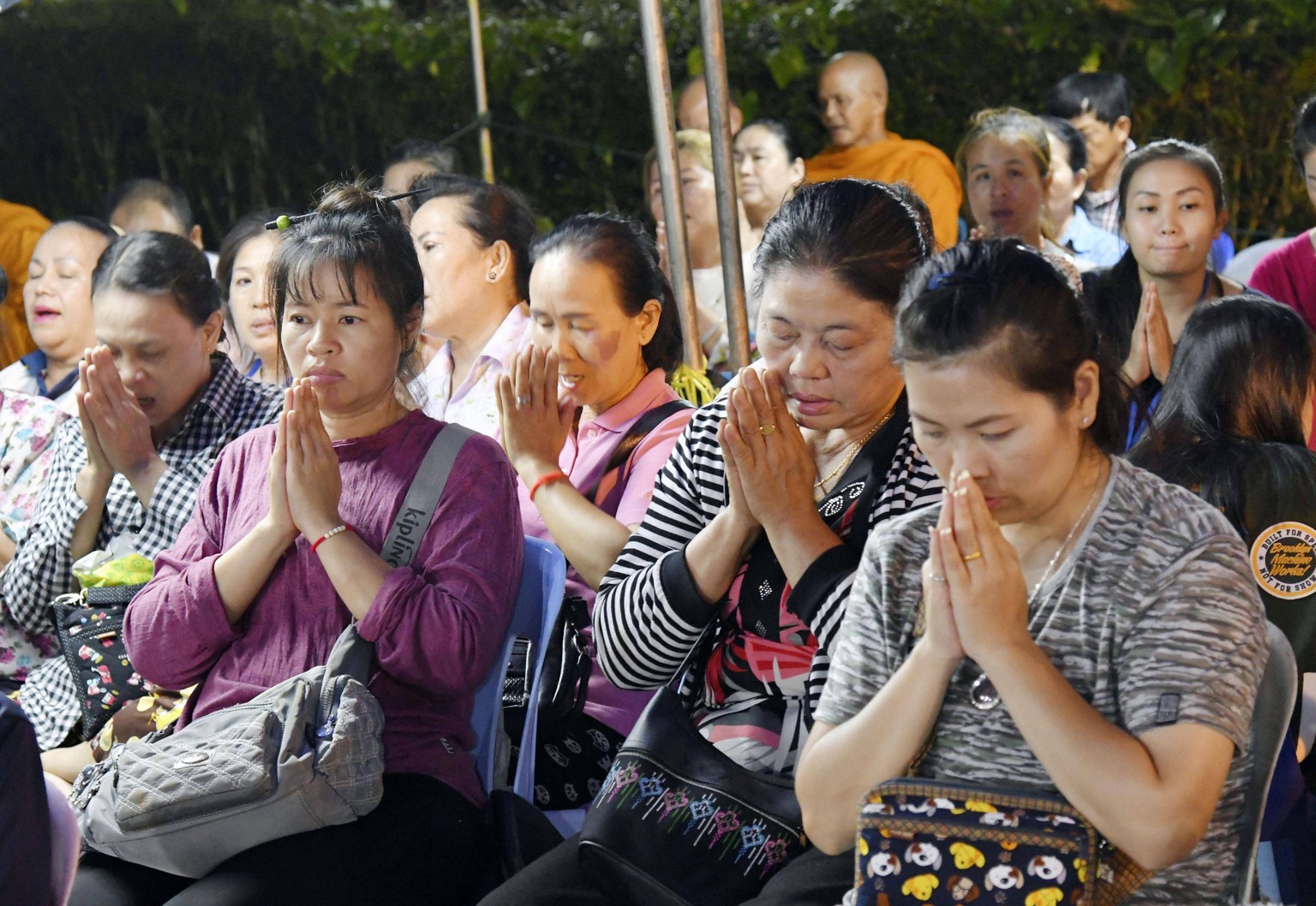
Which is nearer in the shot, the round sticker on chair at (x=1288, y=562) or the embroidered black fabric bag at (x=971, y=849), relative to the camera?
the embroidered black fabric bag at (x=971, y=849)

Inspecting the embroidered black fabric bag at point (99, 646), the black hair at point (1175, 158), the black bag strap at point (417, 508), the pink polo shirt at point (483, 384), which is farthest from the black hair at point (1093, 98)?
the embroidered black fabric bag at point (99, 646)

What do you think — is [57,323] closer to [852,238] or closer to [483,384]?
[483,384]

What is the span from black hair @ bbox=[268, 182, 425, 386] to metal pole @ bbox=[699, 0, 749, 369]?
83cm

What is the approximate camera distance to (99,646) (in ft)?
9.00

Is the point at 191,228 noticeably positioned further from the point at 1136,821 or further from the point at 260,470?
the point at 1136,821

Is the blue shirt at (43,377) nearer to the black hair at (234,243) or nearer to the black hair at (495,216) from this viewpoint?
the black hair at (234,243)

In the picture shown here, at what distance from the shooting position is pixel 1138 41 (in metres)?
6.35

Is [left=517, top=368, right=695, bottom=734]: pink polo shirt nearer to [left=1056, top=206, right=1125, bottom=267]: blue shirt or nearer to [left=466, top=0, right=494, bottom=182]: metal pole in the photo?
[left=466, top=0, right=494, bottom=182]: metal pole

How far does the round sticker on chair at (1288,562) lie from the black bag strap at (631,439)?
108cm

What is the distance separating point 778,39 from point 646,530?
5007mm

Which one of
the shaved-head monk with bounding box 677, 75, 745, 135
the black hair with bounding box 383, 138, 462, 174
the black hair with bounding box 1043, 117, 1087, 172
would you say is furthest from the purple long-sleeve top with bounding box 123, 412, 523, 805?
the shaved-head monk with bounding box 677, 75, 745, 135

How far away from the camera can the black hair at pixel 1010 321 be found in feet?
5.55

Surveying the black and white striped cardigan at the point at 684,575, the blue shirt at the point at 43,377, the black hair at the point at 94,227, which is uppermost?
the black hair at the point at 94,227

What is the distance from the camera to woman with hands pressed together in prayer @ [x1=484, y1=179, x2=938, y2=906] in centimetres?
209
